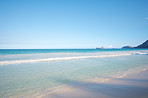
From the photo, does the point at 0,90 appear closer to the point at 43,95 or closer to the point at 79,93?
the point at 43,95

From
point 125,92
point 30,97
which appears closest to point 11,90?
point 30,97

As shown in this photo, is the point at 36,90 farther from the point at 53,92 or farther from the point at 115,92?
the point at 115,92

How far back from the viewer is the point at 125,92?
152 inches

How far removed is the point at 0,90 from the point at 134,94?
5.05 m

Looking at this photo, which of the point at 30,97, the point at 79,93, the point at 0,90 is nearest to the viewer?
Result: the point at 30,97

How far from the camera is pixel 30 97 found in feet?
11.5

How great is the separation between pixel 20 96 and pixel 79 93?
80.9 inches

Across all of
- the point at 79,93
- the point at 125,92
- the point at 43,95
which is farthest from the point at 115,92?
the point at 43,95

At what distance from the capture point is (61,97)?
11.5 feet

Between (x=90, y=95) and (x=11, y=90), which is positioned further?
(x=11, y=90)

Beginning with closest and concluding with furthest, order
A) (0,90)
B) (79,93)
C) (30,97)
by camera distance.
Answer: (30,97), (79,93), (0,90)

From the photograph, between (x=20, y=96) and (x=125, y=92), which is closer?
(x=20, y=96)

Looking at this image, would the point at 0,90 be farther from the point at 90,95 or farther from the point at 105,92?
the point at 105,92

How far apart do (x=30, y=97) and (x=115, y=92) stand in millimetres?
3047
